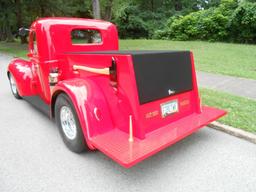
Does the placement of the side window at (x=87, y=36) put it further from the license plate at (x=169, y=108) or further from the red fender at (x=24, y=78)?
the license plate at (x=169, y=108)

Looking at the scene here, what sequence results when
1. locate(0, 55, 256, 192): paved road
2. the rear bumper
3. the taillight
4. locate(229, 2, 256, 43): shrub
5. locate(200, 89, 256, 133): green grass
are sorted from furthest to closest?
locate(229, 2, 256, 43): shrub
locate(200, 89, 256, 133): green grass
the taillight
locate(0, 55, 256, 192): paved road
the rear bumper

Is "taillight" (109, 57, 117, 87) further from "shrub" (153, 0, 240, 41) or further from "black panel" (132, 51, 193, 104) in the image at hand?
"shrub" (153, 0, 240, 41)

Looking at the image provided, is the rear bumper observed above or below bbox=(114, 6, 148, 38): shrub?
below

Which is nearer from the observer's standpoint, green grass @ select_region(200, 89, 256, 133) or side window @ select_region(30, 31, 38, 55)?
green grass @ select_region(200, 89, 256, 133)

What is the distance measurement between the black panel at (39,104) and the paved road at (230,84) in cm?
401

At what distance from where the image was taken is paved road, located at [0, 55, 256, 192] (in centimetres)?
270

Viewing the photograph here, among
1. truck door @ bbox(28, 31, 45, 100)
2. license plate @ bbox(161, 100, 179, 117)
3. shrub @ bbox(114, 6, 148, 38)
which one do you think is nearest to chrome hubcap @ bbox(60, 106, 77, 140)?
license plate @ bbox(161, 100, 179, 117)

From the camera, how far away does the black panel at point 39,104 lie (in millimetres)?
4355

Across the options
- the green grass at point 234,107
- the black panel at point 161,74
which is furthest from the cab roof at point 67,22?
the green grass at point 234,107

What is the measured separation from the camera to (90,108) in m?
3.05

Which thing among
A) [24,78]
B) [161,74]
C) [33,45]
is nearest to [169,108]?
[161,74]

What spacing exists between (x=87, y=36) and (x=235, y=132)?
3.35m

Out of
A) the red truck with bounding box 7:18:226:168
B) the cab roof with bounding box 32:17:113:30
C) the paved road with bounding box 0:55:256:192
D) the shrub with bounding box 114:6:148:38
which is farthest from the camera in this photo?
the shrub with bounding box 114:6:148:38

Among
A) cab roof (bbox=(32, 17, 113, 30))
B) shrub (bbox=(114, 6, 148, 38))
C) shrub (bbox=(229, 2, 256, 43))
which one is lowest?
cab roof (bbox=(32, 17, 113, 30))
